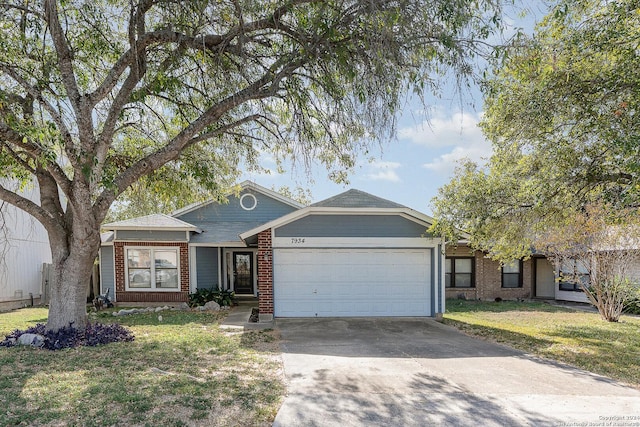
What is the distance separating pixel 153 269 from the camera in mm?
13992

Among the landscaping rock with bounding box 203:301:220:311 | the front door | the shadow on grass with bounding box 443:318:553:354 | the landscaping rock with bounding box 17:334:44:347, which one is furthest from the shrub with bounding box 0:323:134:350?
the front door

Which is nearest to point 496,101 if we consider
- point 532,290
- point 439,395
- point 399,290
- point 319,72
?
point 319,72

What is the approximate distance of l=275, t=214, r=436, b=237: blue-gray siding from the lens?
36.2 feet

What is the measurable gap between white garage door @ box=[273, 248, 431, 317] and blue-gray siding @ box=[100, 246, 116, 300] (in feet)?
24.6

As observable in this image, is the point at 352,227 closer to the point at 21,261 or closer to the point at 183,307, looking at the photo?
the point at 183,307

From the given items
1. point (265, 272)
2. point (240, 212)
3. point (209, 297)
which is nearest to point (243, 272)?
point (240, 212)

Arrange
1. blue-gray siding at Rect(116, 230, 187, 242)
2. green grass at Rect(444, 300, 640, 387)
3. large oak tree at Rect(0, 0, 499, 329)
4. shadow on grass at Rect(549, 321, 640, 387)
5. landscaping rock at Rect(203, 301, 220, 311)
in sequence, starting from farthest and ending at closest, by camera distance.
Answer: blue-gray siding at Rect(116, 230, 187, 242) → landscaping rock at Rect(203, 301, 220, 311) → green grass at Rect(444, 300, 640, 387) → shadow on grass at Rect(549, 321, 640, 387) → large oak tree at Rect(0, 0, 499, 329)

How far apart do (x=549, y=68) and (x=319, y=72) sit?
3.77m

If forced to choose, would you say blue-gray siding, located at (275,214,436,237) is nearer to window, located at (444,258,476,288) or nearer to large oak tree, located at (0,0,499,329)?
large oak tree, located at (0,0,499,329)

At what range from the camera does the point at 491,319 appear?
11930mm

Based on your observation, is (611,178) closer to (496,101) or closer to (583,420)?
(496,101)

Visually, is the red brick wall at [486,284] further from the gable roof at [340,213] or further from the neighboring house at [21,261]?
the neighboring house at [21,261]

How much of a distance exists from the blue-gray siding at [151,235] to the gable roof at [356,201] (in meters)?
5.96

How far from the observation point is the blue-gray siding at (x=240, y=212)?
633 inches
